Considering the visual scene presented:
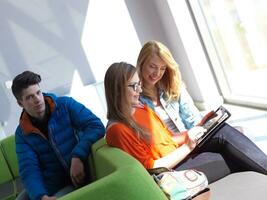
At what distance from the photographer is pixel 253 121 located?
10.8 ft

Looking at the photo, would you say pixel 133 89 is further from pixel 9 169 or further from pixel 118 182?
pixel 9 169

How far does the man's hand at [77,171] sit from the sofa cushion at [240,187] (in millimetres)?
666

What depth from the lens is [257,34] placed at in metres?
3.65

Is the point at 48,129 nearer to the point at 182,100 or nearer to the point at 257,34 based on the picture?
the point at 182,100

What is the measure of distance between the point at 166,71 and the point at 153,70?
0.15 meters

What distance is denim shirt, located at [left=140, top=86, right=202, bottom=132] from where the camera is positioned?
6.76 feet

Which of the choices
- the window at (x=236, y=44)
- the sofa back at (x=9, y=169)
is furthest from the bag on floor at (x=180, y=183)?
the window at (x=236, y=44)

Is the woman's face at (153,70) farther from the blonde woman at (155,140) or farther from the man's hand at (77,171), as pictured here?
the man's hand at (77,171)

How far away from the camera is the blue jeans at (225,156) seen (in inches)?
69.3

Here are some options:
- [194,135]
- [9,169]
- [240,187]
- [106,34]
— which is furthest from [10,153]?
[106,34]

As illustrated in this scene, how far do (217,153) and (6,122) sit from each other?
2611 mm

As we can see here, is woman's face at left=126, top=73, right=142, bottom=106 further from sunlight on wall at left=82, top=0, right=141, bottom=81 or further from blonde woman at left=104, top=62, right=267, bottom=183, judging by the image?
sunlight on wall at left=82, top=0, right=141, bottom=81

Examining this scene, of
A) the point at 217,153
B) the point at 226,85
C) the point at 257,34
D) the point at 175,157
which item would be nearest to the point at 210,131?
the point at 217,153

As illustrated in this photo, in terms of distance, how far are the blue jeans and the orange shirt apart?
0.14 meters
